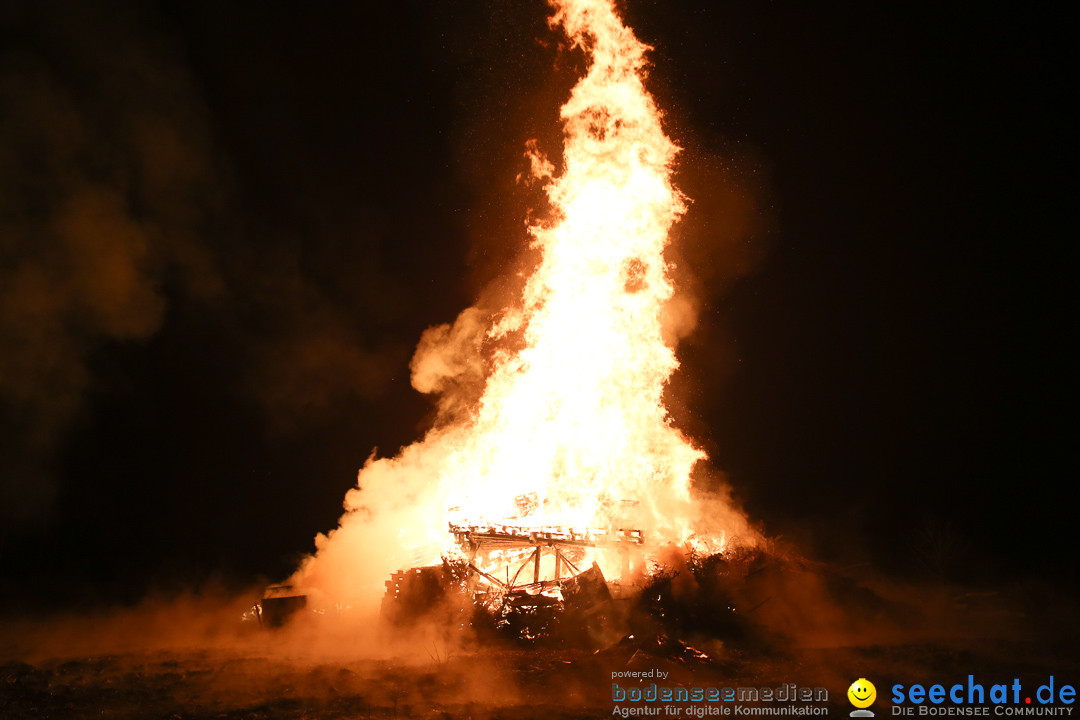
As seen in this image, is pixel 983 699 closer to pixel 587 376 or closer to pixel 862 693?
pixel 862 693

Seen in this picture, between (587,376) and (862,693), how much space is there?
9.85 meters

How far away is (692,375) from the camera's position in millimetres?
25797

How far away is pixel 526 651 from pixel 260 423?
2388cm

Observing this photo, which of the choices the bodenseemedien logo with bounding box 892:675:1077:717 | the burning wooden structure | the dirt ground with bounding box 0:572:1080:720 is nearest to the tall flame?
the burning wooden structure

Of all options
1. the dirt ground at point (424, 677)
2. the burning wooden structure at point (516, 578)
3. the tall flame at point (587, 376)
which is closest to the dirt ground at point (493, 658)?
the dirt ground at point (424, 677)

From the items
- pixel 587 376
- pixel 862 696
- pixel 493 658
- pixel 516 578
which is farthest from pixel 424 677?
pixel 587 376

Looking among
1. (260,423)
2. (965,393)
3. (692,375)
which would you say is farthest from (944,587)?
(260,423)

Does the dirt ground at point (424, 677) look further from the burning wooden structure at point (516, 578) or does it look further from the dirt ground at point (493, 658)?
the burning wooden structure at point (516, 578)

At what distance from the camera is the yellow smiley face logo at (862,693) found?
966 cm

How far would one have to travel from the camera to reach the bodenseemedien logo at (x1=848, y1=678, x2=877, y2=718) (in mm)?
9323

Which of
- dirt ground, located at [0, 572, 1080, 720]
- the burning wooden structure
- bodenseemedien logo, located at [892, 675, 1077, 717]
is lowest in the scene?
bodenseemedien logo, located at [892, 675, 1077, 717]

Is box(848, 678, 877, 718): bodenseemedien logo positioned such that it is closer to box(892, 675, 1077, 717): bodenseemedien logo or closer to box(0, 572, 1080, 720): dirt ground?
box(0, 572, 1080, 720): dirt ground

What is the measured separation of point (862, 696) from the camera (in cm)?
982

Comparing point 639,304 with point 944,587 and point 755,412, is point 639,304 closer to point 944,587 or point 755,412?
point 944,587
